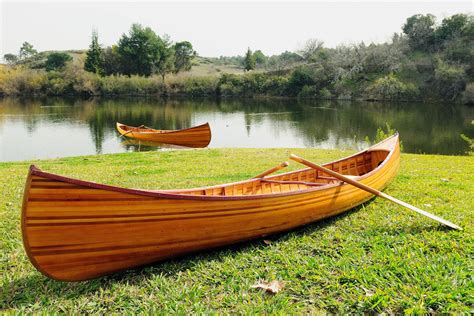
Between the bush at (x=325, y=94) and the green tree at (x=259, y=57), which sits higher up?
the green tree at (x=259, y=57)

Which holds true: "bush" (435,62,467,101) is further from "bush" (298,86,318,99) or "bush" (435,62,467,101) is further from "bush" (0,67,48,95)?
"bush" (0,67,48,95)

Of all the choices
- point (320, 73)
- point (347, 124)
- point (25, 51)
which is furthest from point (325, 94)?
point (25, 51)

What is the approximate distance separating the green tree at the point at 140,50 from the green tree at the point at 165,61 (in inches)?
16.4

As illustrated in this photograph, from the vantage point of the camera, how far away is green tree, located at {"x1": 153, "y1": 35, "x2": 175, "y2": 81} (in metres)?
69.1

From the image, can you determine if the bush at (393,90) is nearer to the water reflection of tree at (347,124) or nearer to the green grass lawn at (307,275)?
the water reflection of tree at (347,124)

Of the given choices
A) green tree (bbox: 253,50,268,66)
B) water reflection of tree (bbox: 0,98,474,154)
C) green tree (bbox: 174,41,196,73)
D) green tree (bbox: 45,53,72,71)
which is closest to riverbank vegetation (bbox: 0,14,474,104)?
green tree (bbox: 174,41,196,73)

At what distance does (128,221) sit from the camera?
2803mm

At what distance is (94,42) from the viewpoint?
6475 centimetres

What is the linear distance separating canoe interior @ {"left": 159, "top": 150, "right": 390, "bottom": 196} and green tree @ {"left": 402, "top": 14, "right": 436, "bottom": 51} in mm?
58692

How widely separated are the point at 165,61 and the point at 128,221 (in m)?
72.1

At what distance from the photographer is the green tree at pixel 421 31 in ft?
179

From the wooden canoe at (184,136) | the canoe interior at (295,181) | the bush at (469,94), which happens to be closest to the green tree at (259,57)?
the bush at (469,94)

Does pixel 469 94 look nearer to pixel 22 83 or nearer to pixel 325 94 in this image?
pixel 325 94

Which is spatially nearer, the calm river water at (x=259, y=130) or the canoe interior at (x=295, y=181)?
the canoe interior at (x=295, y=181)
